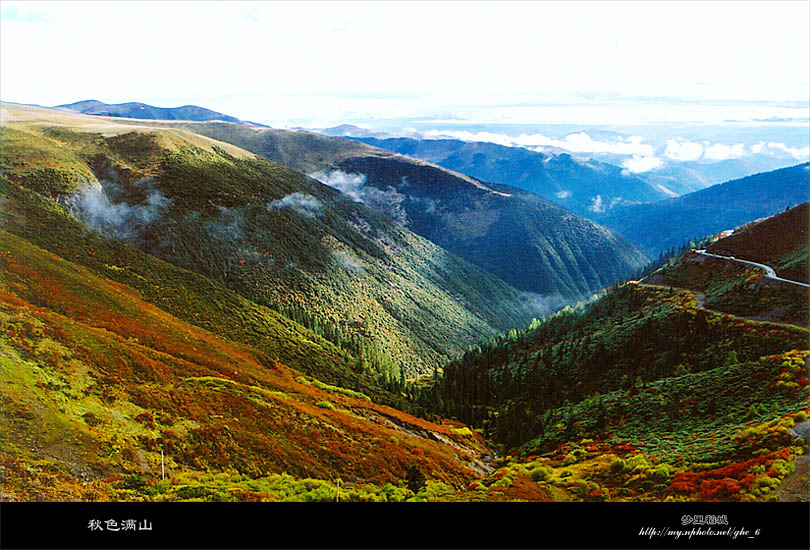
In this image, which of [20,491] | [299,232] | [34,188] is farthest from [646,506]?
[299,232]

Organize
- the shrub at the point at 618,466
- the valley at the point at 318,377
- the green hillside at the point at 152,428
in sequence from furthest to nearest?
the shrub at the point at 618,466
the valley at the point at 318,377
the green hillside at the point at 152,428

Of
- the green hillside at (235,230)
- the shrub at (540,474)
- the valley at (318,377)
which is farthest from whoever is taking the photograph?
the green hillside at (235,230)

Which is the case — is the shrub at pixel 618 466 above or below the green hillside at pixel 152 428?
below

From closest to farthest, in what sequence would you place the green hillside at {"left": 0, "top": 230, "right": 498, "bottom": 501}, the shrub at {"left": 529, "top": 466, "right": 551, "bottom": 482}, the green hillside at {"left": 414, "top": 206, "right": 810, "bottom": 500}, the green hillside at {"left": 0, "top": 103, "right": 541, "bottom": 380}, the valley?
the green hillside at {"left": 0, "top": 230, "right": 498, "bottom": 501} < the valley < the green hillside at {"left": 414, "top": 206, "right": 810, "bottom": 500} < the shrub at {"left": 529, "top": 466, "right": 551, "bottom": 482} < the green hillside at {"left": 0, "top": 103, "right": 541, "bottom": 380}

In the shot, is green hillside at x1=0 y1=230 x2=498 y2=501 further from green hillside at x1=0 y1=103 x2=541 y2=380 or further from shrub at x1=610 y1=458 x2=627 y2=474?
green hillside at x1=0 y1=103 x2=541 y2=380

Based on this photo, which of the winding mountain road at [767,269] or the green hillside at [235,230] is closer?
the winding mountain road at [767,269]

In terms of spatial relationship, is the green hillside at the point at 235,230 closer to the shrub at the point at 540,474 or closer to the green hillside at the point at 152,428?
the green hillside at the point at 152,428

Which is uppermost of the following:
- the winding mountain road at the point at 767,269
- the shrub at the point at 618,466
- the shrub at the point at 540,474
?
the winding mountain road at the point at 767,269

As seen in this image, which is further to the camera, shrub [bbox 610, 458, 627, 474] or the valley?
shrub [bbox 610, 458, 627, 474]

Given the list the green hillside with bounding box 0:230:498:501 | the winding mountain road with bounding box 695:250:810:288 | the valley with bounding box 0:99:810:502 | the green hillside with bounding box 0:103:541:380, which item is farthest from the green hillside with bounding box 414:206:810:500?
the green hillside with bounding box 0:103:541:380

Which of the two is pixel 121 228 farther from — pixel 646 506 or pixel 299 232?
pixel 646 506

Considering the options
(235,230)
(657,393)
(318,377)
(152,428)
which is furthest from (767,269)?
(235,230)

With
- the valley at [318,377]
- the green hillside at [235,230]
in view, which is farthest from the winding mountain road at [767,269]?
the green hillside at [235,230]

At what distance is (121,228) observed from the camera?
108 meters
